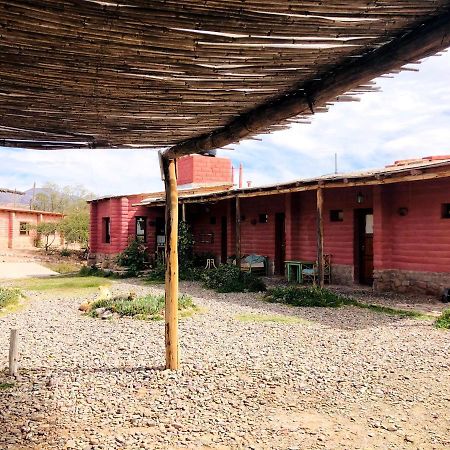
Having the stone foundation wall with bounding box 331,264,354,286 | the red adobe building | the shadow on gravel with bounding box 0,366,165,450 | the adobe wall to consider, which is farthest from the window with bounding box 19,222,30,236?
the shadow on gravel with bounding box 0,366,165,450

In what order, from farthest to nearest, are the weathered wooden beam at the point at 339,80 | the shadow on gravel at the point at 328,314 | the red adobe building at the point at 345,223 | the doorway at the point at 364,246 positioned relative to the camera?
the doorway at the point at 364,246, the red adobe building at the point at 345,223, the shadow on gravel at the point at 328,314, the weathered wooden beam at the point at 339,80

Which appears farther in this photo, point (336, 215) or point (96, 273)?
point (96, 273)

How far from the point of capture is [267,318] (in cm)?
865

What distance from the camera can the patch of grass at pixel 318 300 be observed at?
9.27m

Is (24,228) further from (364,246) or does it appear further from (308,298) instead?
(308,298)

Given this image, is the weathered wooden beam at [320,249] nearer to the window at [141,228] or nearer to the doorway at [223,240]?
the doorway at [223,240]

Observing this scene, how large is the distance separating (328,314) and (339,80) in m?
7.05

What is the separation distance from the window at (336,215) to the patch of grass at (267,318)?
20.0 feet

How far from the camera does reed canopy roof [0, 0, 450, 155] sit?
Result: 1945mm

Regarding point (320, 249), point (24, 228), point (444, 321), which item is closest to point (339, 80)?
point (444, 321)

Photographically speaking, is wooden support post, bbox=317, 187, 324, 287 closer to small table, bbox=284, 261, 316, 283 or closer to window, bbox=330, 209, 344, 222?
window, bbox=330, 209, 344, 222

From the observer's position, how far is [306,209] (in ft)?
Result: 49.6

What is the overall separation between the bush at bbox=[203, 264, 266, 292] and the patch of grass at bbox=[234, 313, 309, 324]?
3.79 meters

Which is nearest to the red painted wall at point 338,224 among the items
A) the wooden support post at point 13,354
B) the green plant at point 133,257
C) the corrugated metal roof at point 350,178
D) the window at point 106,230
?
the window at point 106,230
